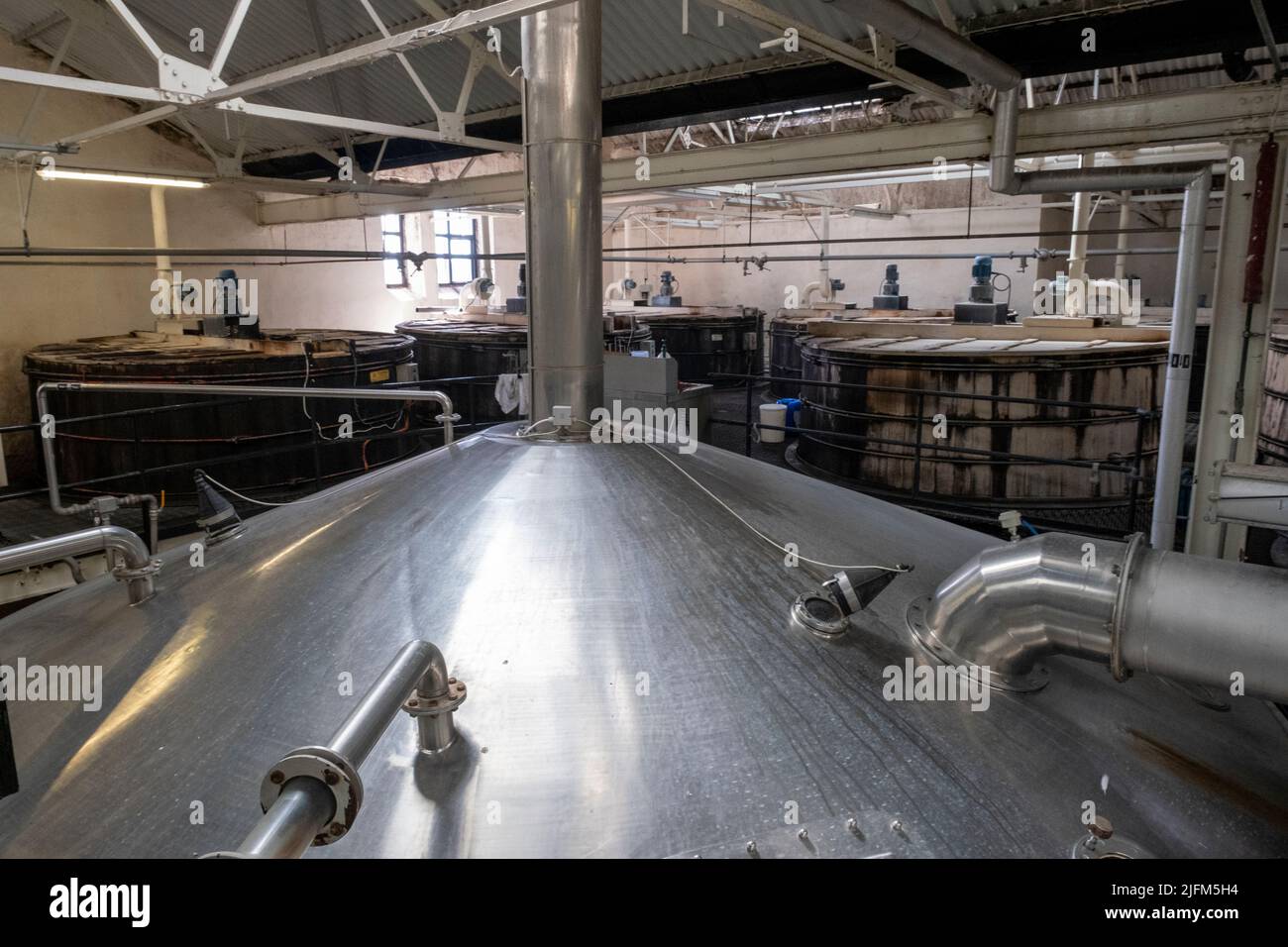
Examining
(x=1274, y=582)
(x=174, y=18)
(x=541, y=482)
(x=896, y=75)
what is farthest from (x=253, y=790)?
(x=174, y=18)

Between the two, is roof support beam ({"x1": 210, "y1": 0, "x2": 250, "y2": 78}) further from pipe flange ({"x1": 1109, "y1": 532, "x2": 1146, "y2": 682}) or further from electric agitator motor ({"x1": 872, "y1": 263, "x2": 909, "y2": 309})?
electric agitator motor ({"x1": 872, "y1": 263, "x2": 909, "y2": 309})

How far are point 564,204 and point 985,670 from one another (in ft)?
6.01

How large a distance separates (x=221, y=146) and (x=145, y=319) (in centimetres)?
250

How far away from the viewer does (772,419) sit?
34.6 feet

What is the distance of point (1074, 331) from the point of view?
27.8 feet

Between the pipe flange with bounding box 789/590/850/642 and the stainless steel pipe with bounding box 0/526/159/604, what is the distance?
1714mm

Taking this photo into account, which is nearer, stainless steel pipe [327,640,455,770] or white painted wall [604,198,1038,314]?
stainless steel pipe [327,640,455,770]

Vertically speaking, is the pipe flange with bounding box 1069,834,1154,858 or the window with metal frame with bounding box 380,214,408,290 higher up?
the window with metal frame with bounding box 380,214,408,290

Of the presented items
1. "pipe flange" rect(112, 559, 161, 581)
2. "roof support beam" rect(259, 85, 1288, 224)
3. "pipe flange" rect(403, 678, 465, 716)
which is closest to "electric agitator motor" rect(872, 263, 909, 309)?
"roof support beam" rect(259, 85, 1288, 224)

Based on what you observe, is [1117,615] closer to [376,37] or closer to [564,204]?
[564,204]

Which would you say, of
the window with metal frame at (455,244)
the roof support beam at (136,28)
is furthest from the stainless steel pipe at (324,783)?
the window with metal frame at (455,244)

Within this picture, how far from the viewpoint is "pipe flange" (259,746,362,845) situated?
1160 mm

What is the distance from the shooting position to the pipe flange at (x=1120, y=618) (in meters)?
1.71

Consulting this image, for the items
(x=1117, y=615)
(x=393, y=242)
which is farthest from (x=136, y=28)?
(x=393, y=242)
